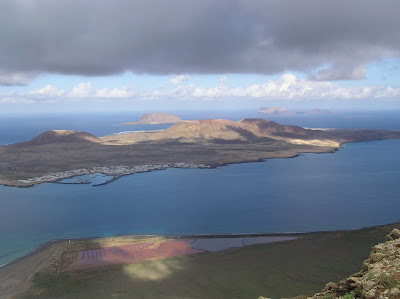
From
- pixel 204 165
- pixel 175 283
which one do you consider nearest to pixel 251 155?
pixel 204 165

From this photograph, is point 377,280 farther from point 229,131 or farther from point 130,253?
point 229,131

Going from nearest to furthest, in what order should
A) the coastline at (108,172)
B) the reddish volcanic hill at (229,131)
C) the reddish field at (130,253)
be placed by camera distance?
1. the reddish field at (130,253)
2. the coastline at (108,172)
3. the reddish volcanic hill at (229,131)

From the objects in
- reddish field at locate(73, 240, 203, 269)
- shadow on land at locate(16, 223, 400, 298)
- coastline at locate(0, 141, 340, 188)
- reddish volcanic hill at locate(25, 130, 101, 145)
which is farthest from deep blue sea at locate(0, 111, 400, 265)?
reddish volcanic hill at locate(25, 130, 101, 145)

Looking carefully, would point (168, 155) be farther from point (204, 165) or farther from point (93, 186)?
point (93, 186)

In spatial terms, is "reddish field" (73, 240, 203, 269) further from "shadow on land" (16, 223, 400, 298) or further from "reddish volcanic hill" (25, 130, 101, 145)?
"reddish volcanic hill" (25, 130, 101, 145)

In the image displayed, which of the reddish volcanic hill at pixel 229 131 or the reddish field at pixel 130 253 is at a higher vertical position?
the reddish volcanic hill at pixel 229 131

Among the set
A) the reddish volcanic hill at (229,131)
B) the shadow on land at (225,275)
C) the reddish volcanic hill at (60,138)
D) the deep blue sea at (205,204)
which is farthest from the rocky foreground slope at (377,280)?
the reddish volcanic hill at (229,131)

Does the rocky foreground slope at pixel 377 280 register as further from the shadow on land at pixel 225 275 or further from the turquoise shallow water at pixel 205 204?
the turquoise shallow water at pixel 205 204
